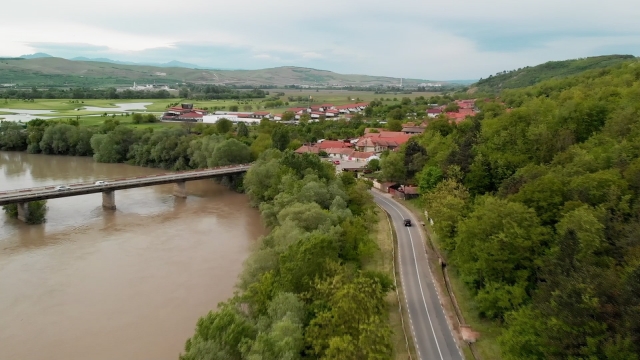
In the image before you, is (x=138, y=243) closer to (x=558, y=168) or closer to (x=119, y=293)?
(x=119, y=293)

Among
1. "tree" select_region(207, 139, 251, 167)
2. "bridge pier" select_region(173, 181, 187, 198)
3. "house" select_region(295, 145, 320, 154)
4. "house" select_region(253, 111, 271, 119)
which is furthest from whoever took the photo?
"house" select_region(253, 111, 271, 119)

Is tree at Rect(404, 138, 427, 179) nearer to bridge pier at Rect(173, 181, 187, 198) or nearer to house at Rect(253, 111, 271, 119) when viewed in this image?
bridge pier at Rect(173, 181, 187, 198)

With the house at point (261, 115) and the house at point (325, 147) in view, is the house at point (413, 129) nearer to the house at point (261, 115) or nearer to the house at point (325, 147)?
the house at point (325, 147)

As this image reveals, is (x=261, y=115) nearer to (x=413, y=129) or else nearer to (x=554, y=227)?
(x=413, y=129)

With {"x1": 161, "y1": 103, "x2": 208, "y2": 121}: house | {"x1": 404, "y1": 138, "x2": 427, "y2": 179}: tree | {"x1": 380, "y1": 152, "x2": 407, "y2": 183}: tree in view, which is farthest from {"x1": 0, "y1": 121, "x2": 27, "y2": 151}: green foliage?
{"x1": 404, "y1": 138, "x2": 427, "y2": 179}: tree

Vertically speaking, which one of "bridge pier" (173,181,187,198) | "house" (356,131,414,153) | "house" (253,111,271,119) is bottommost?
"bridge pier" (173,181,187,198)

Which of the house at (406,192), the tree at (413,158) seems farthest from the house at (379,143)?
the house at (406,192)

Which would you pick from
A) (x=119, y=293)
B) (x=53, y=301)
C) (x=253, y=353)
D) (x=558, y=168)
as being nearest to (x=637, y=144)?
(x=558, y=168)
